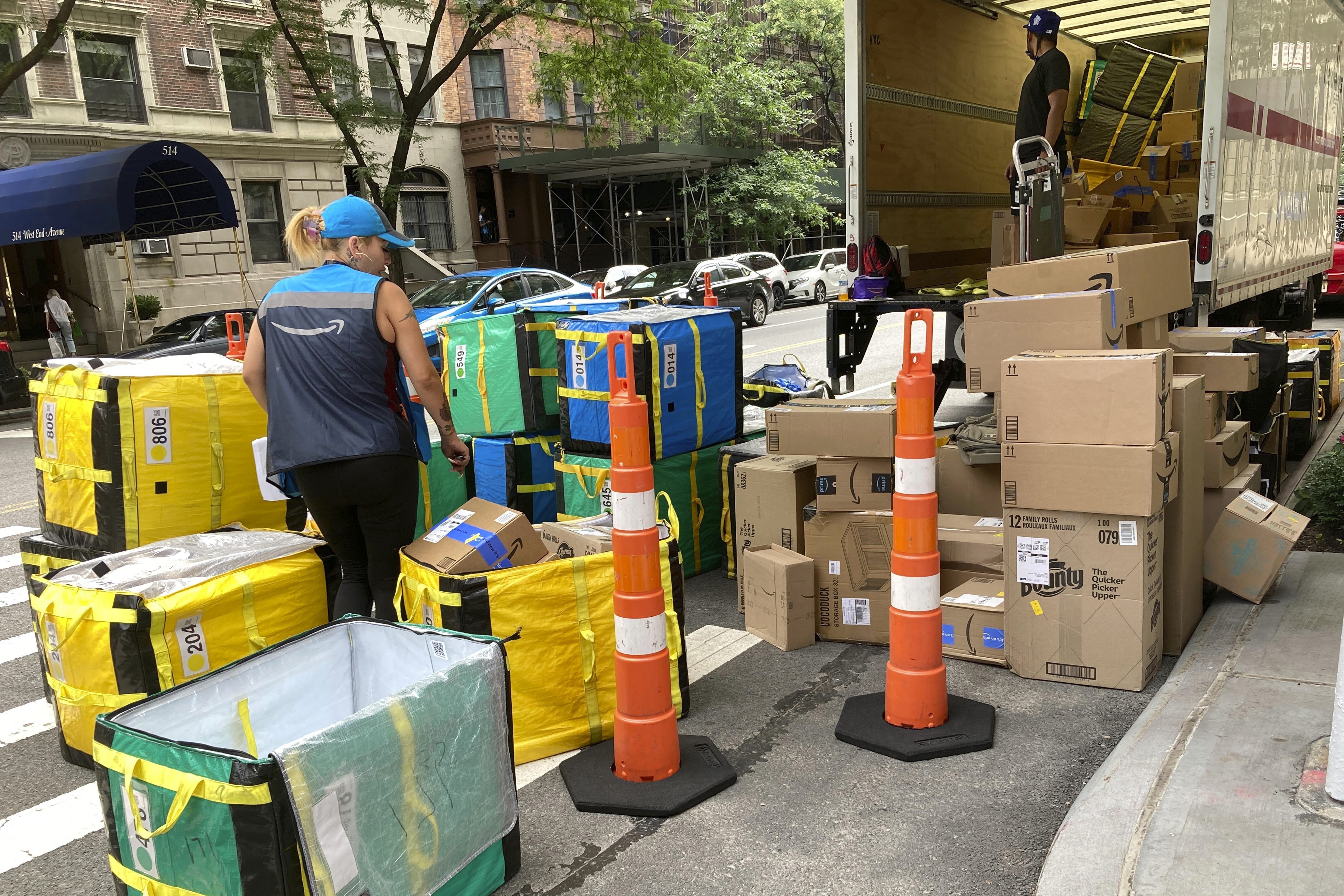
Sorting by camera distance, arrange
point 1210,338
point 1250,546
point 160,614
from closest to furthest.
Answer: point 160,614, point 1250,546, point 1210,338

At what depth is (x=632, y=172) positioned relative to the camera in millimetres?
33500

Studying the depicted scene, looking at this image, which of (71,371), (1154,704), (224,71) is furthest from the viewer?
(224,71)

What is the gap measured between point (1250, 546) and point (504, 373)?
3983mm

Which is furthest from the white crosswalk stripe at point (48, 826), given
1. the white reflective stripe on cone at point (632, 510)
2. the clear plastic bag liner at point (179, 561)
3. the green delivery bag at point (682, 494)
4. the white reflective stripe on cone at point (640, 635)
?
the green delivery bag at point (682, 494)

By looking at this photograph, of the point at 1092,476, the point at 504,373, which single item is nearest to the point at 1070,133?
the point at 504,373

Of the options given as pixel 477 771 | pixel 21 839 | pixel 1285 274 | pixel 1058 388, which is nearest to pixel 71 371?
pixel 21 839

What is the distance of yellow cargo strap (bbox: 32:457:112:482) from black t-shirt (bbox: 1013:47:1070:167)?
20.4ft

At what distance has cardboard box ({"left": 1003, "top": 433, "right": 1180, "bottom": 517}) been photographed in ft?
13.0

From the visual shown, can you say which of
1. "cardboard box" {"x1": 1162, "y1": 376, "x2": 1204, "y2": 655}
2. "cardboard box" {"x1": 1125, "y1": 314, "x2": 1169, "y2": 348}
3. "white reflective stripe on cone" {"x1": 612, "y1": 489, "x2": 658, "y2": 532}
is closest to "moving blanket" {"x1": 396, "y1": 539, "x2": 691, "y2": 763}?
"white reflective stripe on cone" {"x1": 612, "y1": 489, "x2": 658, "y2": 532}

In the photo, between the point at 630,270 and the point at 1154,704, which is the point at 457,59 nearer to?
the point at 630,270

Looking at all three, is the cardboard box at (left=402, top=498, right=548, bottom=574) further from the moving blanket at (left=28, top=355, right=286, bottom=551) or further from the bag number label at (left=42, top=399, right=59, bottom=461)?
the bag number label at (left=42, top=399, right=59, bottom=461)

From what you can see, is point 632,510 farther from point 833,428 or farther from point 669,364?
point 669,364

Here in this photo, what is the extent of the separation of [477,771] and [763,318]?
21.1 m

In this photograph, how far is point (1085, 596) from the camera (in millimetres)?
4148
